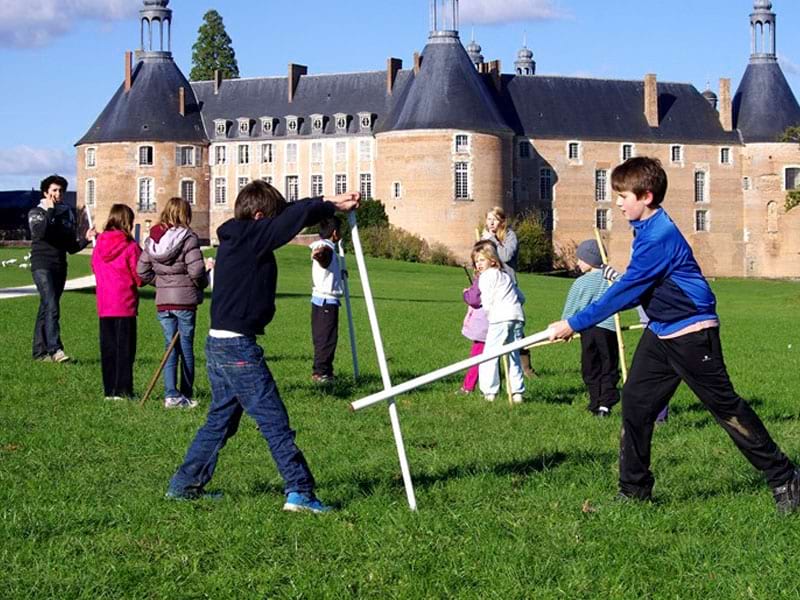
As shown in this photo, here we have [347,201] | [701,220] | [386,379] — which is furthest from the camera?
[701,220]

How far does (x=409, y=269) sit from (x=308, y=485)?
58.9 metres

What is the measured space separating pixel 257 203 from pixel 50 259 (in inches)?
364

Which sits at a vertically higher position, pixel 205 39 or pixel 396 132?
pixel 205 39

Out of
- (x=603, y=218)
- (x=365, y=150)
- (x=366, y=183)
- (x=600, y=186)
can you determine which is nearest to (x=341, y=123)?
(x=365, y=150)

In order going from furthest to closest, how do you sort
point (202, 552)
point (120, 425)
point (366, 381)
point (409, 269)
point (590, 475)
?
point (409, 269), point (366, 381), point (120, 425), point (590, 475), point (202, 552)

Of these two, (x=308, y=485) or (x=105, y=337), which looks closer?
(x=308, y=485)

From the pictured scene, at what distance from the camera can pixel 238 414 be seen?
7.96m

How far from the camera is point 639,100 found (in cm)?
9781

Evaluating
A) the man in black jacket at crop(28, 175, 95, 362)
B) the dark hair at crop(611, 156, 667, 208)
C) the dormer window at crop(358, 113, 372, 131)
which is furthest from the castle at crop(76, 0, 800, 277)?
the dark hair at crop(611, 156, 667, 208)

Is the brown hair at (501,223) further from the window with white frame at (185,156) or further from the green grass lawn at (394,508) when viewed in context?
the window with white frame at (185,156)

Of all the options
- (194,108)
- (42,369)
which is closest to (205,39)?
(194,108)

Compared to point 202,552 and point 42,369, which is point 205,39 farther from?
point 202,552

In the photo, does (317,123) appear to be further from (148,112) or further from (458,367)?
(458,367)

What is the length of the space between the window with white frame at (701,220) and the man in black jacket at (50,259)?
85529 millimetres
